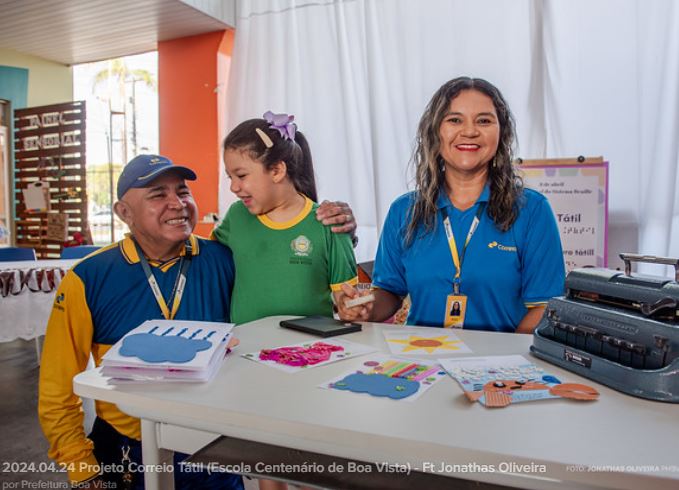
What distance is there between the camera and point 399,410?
80 centimetres

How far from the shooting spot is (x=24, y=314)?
3.08m

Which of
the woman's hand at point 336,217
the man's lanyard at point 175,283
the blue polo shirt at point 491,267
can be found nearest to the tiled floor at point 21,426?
the man's lanyard at point 175,283

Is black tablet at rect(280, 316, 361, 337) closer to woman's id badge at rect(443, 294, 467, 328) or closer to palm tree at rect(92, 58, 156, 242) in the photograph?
woman's id badge at rect(443, 294, 467, 328)

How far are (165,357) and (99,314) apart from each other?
0.63 meters

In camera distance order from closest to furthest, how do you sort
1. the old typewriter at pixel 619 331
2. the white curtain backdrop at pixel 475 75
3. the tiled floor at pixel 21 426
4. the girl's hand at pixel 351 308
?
the old typewriter at pixel 619 331 → the girl's hand at pixel 351 308 → the tiled floor at pixel 21 426 → the white curtain backdrop at pixel 475 75

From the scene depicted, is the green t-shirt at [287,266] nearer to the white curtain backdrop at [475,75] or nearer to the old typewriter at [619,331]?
the old typewriter at [619,331]

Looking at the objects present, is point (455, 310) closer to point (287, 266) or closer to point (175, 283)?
point (287, 266)

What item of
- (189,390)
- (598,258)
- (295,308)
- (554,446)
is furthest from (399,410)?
(598,258)

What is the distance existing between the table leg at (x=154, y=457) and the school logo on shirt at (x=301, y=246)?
0.74m

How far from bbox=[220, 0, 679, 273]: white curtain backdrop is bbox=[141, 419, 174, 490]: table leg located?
124 inches

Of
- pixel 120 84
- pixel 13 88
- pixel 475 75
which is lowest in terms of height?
pixel 475 75

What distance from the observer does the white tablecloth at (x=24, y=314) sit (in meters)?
3.02

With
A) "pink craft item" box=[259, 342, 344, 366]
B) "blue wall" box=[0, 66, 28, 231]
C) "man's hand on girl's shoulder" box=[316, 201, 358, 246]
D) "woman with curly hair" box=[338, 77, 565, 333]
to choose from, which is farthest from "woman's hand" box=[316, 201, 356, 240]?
"blue wall" box=[0, 66, 28, 231]

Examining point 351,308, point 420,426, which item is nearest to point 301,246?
point 351,308
